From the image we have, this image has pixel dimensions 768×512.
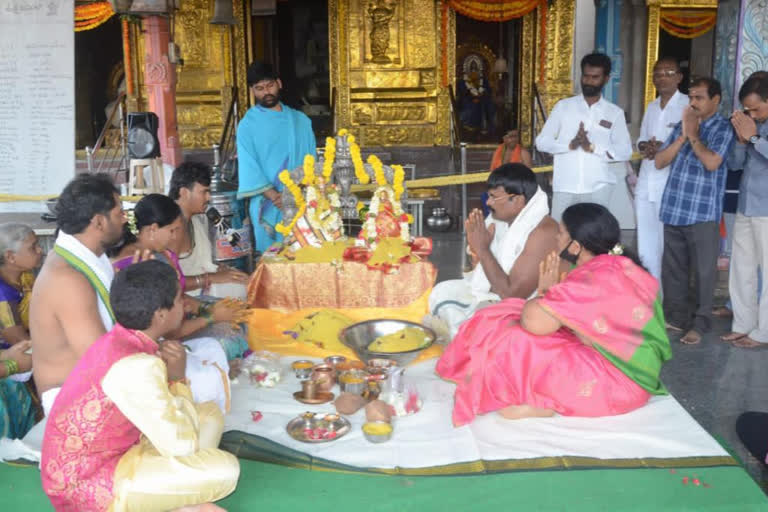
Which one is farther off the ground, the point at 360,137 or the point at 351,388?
the point at 360,137

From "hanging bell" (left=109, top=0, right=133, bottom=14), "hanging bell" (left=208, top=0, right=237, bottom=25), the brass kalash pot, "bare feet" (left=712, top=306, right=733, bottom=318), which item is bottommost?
"bare feet" (left=712, top=306, right=733, bottom=318)

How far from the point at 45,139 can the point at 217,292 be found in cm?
135

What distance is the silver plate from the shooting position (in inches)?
101

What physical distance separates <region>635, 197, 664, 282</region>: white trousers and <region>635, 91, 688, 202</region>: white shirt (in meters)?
0.07

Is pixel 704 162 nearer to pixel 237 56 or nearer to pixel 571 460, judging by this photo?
pixel 571 460

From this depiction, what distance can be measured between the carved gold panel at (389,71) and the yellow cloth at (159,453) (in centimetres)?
977

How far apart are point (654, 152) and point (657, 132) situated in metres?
0.33

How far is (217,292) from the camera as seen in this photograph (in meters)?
4.51

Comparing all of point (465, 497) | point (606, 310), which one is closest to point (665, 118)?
point (606, 310)

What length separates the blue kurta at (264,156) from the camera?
16.5 ft

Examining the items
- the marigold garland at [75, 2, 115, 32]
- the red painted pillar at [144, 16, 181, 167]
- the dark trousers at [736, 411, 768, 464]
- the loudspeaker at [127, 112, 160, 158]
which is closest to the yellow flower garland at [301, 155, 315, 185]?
the loudspeaker at [127, 112, 160, 158]

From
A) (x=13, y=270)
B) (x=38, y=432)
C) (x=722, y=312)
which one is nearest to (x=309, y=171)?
(x=13, y=270)

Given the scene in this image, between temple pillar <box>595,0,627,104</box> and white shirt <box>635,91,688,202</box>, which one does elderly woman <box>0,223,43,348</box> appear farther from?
temple pillar <box>595,0,627,104</box>

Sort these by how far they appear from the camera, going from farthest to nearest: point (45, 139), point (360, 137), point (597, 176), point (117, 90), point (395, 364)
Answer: point (117, 90)
point (360, 137)
point (597, 176)
point (45, 139)
point (395, 364)
